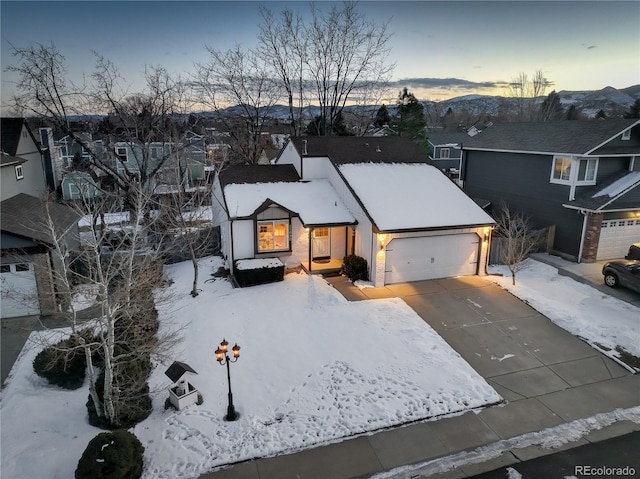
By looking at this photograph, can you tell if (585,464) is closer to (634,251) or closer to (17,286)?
(634,251)

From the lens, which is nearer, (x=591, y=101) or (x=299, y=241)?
(x=299, y=241)

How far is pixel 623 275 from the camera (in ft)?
51.6

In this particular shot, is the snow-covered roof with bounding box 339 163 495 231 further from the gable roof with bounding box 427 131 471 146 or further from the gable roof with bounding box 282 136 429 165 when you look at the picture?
the gable roof with bounding box 427 131 471 146

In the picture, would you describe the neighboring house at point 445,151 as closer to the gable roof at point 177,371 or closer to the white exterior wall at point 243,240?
the white exterior wall at point 243,240

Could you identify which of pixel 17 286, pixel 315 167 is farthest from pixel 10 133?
pixel 315 167

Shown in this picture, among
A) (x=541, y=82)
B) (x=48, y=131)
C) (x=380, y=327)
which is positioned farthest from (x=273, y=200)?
(x=541, y=82)

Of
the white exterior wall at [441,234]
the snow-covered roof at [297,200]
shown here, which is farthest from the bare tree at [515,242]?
the snow-covered roof at [297,200]

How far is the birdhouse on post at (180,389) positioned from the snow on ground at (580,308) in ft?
39.4

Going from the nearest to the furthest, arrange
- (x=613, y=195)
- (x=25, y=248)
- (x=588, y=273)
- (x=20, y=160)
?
(x=25, y=248), (x=588, y=273), (x=613, y=195), (x=20, y=160)

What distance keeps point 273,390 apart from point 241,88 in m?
26.5

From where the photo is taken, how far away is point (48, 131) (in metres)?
37.9

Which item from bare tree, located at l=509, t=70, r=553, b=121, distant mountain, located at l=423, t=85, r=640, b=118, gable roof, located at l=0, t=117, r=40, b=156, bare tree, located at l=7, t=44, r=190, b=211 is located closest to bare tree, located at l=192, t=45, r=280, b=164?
bare tree, located at l=7, t=44, r=190, b=211

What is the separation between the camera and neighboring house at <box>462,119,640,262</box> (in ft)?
61.3

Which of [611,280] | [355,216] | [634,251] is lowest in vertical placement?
[611,280]
